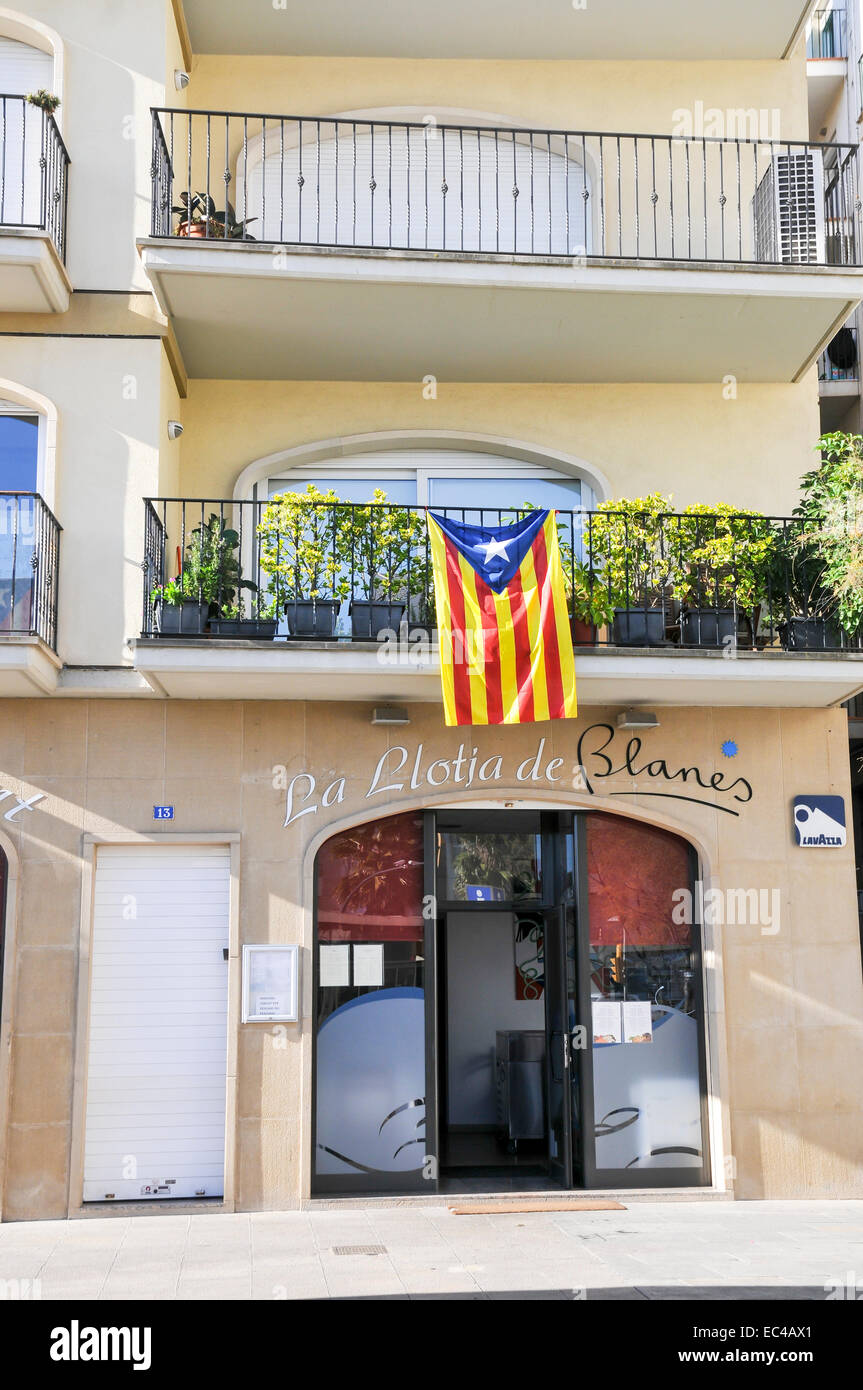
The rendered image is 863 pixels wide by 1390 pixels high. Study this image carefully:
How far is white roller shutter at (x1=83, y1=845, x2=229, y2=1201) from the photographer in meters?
11.2

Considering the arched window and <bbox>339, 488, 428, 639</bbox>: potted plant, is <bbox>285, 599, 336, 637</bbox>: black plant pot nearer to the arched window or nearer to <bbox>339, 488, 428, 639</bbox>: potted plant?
<bbox>339, 488, 428, 639</bbox>: potted plant

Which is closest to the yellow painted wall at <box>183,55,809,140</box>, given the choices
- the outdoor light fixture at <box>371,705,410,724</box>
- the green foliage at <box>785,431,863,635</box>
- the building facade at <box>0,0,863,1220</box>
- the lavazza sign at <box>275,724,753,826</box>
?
the building facade at <box>0,0,863,1220</box>

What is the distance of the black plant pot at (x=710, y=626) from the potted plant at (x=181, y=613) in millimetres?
4176

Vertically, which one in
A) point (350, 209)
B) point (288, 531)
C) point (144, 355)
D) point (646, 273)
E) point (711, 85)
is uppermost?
point (711, 85)

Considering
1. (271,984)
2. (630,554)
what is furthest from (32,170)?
(271,984)

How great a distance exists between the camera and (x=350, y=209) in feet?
43.8

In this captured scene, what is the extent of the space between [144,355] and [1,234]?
5.00ft

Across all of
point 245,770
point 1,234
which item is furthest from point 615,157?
point 245,770

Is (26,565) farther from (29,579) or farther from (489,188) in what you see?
(489,188)

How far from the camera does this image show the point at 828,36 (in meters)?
20.2

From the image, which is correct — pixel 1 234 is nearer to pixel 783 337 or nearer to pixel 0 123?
pixel 0 123

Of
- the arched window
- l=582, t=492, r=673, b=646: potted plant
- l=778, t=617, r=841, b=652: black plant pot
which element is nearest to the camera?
l=778, t=617, r=841, b=652: black plant pot

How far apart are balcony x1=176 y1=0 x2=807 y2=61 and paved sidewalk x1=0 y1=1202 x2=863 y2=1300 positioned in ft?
36.2

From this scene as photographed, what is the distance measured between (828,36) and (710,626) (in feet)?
43.2
